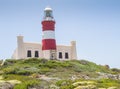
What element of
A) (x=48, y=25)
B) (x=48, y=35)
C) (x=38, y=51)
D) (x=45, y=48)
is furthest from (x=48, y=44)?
(x=48, y=25)

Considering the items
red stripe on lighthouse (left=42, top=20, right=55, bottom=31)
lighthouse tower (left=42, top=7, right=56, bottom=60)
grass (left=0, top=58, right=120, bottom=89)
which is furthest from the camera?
red stripe on lighthouse (left=42, top=20, right=55, bottom=31)

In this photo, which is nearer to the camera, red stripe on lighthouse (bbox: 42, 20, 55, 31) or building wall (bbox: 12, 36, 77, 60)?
building wall (bbox: 12, 36, 77, 60)

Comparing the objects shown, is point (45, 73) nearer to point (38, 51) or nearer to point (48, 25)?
point (38, 51)

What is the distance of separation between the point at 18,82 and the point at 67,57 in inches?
1356

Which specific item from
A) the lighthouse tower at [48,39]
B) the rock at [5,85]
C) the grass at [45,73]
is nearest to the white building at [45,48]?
the lighthouse tower at [48,39]

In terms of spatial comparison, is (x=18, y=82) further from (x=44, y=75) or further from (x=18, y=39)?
(x=18, y=39)

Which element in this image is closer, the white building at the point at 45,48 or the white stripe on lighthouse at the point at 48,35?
the white building at the point at 45,48

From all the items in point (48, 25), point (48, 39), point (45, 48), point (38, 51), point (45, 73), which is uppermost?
point (48, 25)

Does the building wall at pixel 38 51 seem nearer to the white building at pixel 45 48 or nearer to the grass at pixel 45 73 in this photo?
the white building at pixel 45 48

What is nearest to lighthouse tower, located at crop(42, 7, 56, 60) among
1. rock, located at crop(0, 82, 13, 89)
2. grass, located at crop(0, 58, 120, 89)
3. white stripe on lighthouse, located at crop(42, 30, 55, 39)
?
white stripe on lighthouse, located at crop(42, 30, 55, 39)

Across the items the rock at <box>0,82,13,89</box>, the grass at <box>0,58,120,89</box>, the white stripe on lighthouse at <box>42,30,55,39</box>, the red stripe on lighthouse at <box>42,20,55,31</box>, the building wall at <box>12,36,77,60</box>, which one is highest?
the red stripe on lighthouse at <box>42,20,55,31</box>

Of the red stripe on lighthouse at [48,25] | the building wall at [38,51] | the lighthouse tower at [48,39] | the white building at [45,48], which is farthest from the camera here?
the red stripe on lighthouse at [48,25]

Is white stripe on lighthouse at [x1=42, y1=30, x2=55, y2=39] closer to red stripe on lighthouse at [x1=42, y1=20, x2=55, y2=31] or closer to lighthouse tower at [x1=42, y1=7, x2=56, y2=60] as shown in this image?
lighthouse tower at [x1=42, y1=7, x2=56, y2=60]

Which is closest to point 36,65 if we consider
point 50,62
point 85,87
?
point 50,62
